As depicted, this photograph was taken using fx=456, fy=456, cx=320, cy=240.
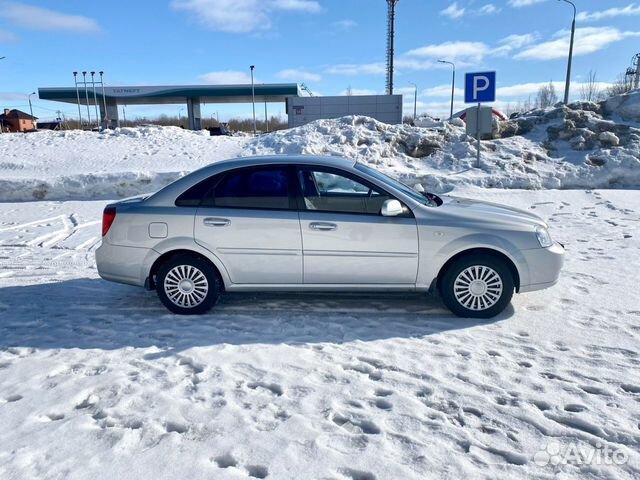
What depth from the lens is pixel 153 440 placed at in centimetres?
279

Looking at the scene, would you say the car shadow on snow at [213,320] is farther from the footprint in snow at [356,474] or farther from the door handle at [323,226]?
the footprint in snow at [356,474]

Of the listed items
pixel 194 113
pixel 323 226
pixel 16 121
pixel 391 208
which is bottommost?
pixel 323 226

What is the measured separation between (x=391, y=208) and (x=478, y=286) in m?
1.18

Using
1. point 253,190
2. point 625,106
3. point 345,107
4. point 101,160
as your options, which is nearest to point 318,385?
point 253,190

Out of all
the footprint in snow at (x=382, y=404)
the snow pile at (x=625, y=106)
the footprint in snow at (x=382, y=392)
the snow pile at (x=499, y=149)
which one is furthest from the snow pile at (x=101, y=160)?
the snow pile at (x=625, y=106)

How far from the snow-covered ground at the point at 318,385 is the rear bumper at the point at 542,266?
34 cm

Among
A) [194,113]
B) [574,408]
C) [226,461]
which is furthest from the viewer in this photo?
[194,113]

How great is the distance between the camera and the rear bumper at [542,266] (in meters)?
4.52

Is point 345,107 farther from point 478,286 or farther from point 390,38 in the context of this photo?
point 478,286

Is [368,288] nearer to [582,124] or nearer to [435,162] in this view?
[435,162]

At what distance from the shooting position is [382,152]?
14.7 meters

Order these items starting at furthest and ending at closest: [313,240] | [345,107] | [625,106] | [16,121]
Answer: [16,121]
[345,107]
[625,106]
[313,240]

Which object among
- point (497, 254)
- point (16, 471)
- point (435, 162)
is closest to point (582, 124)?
point (435, 162)

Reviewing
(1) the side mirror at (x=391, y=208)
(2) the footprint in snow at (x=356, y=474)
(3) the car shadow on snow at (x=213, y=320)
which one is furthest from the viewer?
(1) the side mirror at (x=391, y=208)
